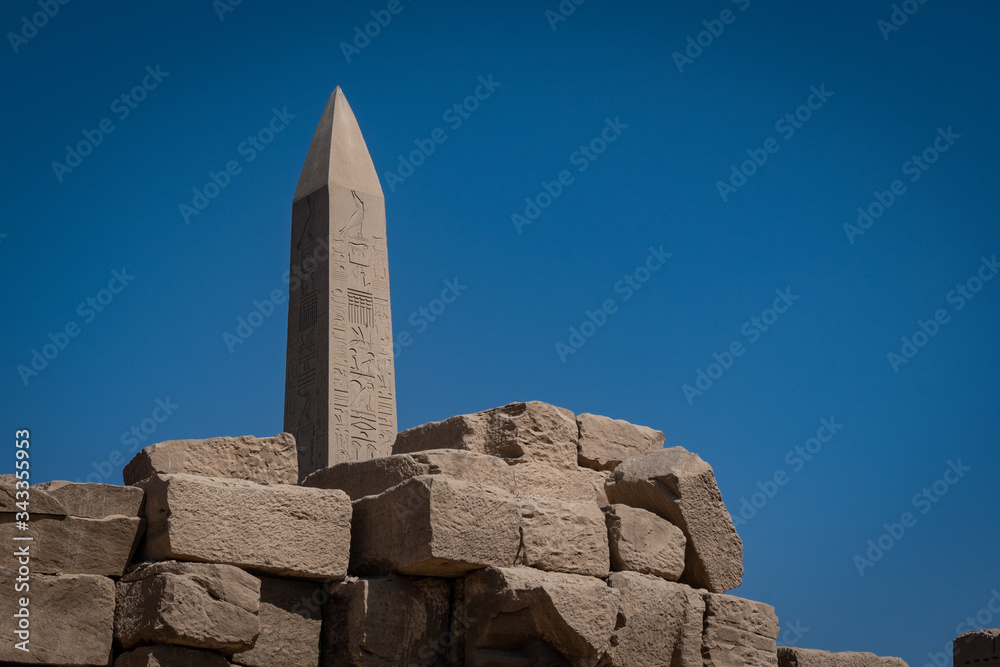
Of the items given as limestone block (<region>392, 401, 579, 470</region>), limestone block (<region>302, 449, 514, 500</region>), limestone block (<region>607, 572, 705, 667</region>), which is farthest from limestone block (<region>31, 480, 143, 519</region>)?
limestone block (<region>607, 572, 705, 667</region>)

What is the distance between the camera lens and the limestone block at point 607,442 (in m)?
6.82

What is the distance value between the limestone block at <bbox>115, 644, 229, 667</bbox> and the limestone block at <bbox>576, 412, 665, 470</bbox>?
231 cm

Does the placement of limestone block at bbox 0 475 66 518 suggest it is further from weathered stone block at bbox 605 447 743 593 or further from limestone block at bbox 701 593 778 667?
limestone block at bbox 701 593 778 667

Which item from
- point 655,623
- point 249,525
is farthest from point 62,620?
point 655,623

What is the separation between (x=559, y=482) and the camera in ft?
21.6

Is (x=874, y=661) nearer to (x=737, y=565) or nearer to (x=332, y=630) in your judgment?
(x=737, y=565)

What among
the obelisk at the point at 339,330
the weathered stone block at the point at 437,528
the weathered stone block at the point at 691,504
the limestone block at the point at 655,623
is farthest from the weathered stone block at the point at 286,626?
the obelisk at the point at 339,330

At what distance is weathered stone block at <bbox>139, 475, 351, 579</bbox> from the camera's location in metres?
5.33

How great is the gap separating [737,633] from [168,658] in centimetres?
281

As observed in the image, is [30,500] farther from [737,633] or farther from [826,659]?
[826,659]

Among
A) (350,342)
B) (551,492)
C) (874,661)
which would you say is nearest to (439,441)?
(551,492)

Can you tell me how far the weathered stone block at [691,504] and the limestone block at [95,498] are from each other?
93.3 inches

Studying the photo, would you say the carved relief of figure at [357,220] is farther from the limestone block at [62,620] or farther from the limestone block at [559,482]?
the limestone block at [62,620]

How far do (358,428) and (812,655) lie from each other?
165 inches
